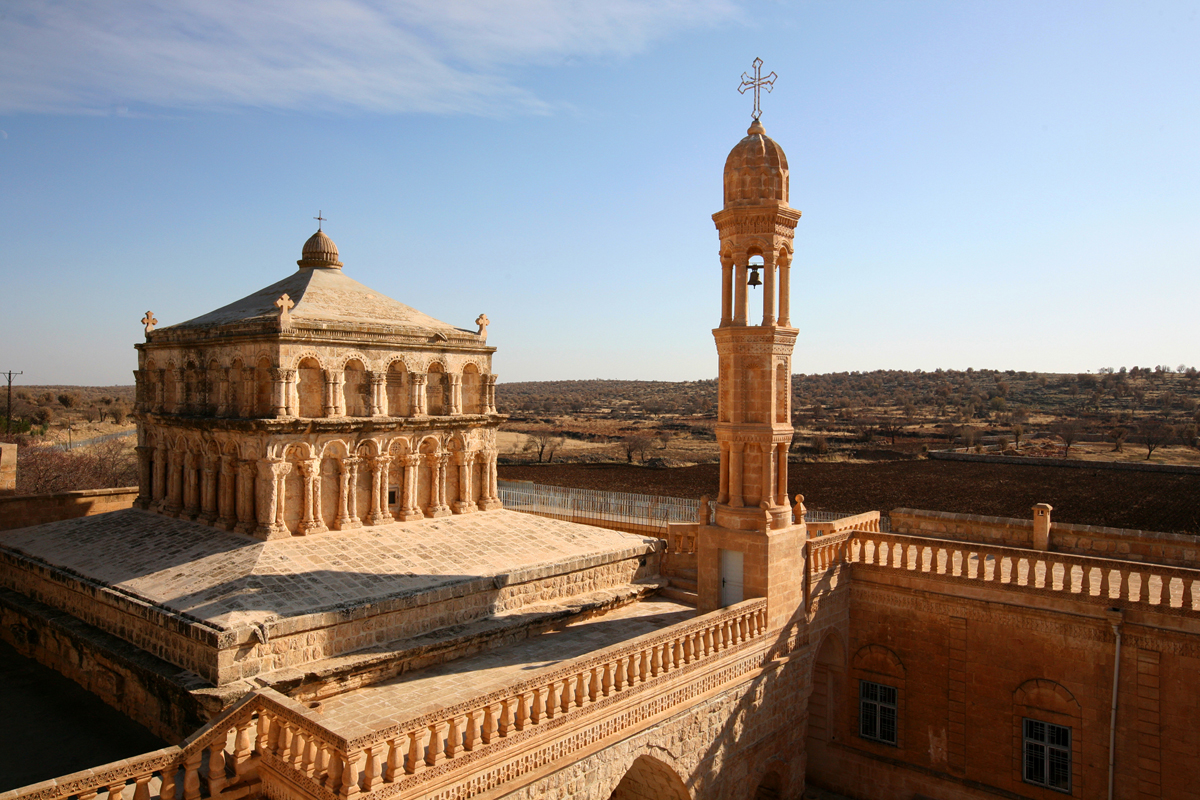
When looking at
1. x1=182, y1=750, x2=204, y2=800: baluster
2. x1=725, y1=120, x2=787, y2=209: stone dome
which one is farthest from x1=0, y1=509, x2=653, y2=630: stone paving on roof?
x1=725, y1=120, x2=787, y2=209: stone dome

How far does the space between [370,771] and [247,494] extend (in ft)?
26.8

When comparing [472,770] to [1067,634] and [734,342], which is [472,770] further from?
[1067,634]

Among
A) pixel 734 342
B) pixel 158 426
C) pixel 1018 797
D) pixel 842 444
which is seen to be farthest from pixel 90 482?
pixel 842 444

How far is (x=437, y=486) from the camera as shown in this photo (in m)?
15.9

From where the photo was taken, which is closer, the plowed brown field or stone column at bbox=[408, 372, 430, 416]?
stone column at bbox=[408, 372, 430, 416]

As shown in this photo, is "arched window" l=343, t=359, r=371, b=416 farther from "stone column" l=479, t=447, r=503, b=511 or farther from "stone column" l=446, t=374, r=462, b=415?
"stone column" l=479, t=447, r=503, b=511

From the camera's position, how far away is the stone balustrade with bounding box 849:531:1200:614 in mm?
11016

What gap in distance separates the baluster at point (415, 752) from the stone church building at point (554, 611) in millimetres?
32

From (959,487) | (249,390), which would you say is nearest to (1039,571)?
(249,390)

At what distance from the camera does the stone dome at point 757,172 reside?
12.4 meters

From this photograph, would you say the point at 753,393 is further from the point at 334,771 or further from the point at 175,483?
the point at 175,483

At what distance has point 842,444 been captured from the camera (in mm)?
56656

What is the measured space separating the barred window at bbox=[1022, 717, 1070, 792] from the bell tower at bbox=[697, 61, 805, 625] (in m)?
4.23

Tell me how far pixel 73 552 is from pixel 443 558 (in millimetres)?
6960
